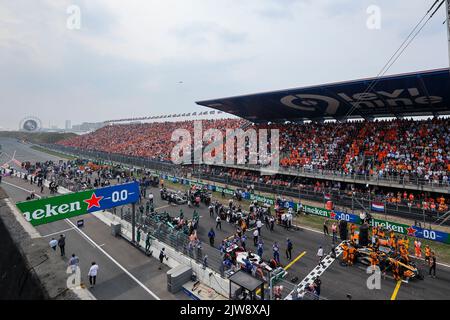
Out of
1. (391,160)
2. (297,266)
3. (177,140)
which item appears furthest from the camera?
(177,140)

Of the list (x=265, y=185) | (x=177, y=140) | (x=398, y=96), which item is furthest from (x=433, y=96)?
(x=177, y=140)

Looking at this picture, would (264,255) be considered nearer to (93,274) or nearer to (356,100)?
(93,274)

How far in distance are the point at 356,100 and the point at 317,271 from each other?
20.9m

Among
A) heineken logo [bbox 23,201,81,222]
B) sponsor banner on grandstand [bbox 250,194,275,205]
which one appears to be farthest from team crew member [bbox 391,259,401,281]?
heineken logo [bbox 23,201,81,222]

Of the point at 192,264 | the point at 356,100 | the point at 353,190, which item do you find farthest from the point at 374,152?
the point at 192,264

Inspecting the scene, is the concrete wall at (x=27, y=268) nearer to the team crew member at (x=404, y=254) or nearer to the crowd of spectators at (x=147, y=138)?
the team crew member at (x=404, y=254)

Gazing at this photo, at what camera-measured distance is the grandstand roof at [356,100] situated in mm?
21609

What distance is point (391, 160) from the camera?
23.8 metres

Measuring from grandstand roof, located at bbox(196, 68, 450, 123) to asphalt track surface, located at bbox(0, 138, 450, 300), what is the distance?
14.7 meters

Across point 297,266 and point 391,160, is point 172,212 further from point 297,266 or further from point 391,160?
point 391,160

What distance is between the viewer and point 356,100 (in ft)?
89.5

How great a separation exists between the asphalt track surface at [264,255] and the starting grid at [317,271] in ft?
0.72

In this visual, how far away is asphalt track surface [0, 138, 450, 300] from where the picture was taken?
1090cm
